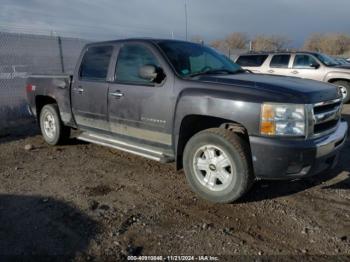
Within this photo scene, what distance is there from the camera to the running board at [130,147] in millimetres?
4518

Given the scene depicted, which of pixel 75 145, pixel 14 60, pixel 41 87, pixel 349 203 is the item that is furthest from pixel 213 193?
pixel 14 60

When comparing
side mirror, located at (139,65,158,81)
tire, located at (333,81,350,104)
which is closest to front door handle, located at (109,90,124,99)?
side mirror, located at (139,65,158,81)

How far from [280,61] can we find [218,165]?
377 inches

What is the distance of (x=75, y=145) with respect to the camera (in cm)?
667

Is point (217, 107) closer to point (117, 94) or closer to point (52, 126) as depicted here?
point (117, 94)

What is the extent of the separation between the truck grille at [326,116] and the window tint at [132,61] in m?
2.01

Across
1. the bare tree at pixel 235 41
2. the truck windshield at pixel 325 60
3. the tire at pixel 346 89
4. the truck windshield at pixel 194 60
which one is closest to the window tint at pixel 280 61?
the truck windshield at pixel 325 60

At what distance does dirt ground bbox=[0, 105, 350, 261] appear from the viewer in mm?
3188

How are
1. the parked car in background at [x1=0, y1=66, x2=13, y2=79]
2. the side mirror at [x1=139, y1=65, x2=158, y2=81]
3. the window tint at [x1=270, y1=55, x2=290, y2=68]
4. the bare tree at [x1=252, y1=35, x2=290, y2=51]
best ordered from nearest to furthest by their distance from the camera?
1. the side mirror at [x1=139, y1=65, x2=158, y2=81]
2. the parked car in background at [x1=0, y1=66, x2=13, y2=79]
3. the window tint at [x1=270, y1=55, x2=290, y2=68]
4. the bare tree at [x1=252, y1=35, x2=290, y2=51]

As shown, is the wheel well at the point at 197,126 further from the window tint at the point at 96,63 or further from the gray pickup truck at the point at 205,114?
the window tint at the point at 96,63

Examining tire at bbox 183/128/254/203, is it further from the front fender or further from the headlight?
the headlight

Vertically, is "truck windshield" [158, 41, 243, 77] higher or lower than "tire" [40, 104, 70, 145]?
higher

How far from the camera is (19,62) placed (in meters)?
9.69

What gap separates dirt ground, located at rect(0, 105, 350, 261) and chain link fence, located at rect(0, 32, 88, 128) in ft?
14.6
